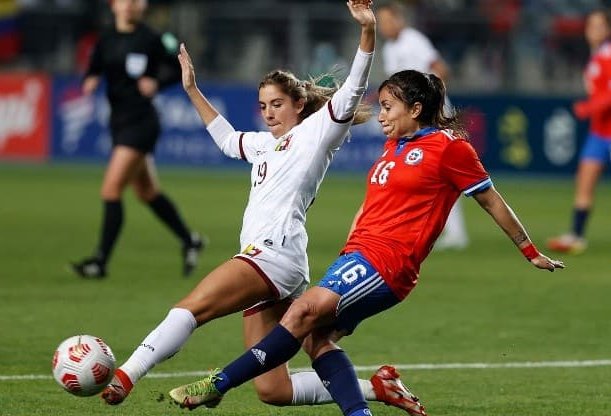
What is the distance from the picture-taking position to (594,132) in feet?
50.6

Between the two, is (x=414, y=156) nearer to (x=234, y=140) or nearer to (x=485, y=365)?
(x=234, y=140)

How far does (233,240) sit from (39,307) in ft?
17.2

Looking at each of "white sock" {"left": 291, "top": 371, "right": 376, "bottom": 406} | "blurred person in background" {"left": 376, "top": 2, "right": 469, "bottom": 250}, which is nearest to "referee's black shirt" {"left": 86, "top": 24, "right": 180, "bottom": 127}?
"blurred person in background" {"left": 376, "top": 2, "right": 469, "bottom": 250}

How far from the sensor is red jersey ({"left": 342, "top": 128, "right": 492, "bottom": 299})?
20.8ft

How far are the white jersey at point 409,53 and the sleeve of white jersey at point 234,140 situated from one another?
7336 millimetres

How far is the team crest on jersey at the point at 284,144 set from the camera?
6828 millimetres

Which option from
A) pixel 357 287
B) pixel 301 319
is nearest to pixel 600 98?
pixel 357 287

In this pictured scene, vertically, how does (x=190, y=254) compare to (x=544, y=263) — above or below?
below

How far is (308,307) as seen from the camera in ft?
20.2

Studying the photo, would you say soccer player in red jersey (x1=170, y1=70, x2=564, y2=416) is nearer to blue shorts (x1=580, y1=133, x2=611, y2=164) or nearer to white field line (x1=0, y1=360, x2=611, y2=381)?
white field line (x1=0, y1=360, x2=611, y2=381)

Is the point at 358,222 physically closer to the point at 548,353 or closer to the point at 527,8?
the point at 548,353

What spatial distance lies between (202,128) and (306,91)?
18646 millimetres

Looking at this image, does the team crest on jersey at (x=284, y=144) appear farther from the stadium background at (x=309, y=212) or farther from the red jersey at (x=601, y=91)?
the red jersey at (x=601, y=91)

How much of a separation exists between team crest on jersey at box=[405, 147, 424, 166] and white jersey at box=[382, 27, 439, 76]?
8.20m
